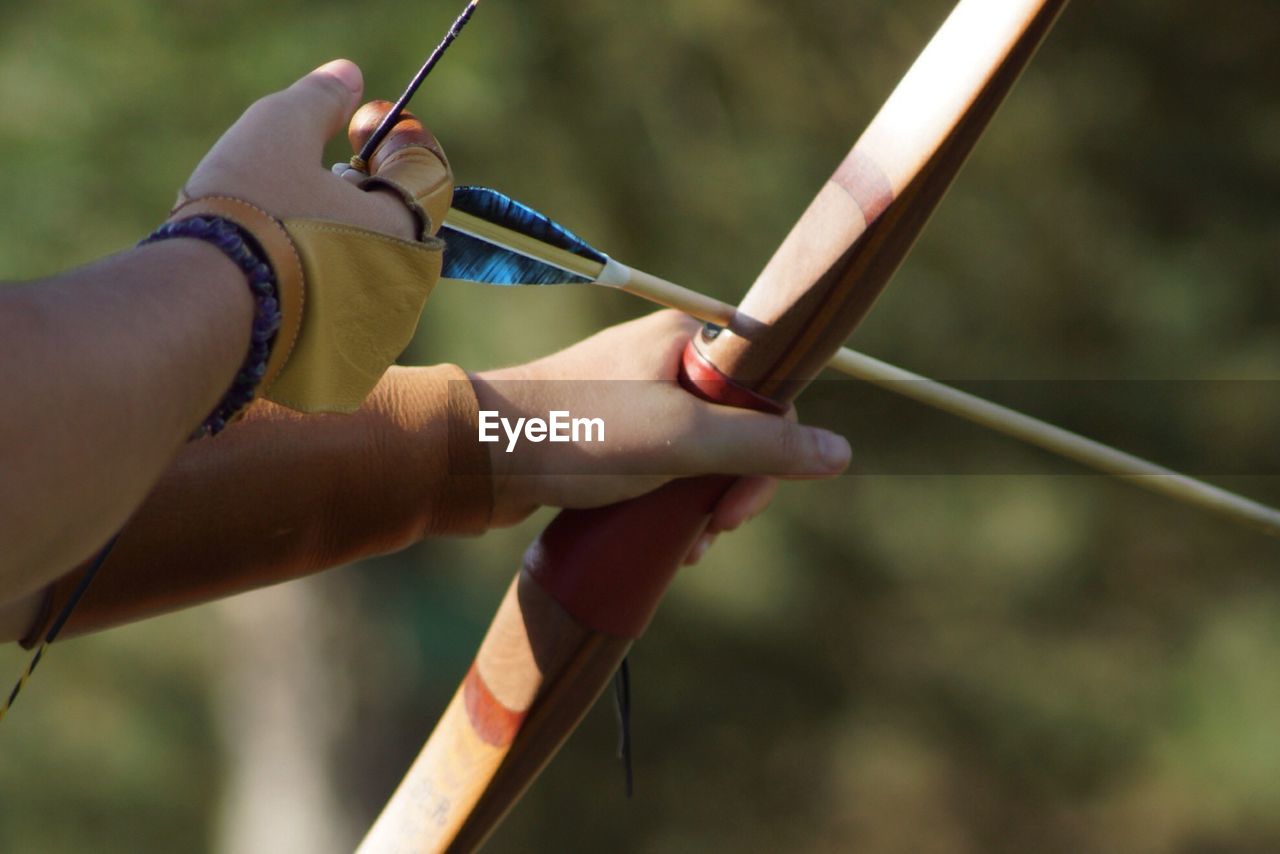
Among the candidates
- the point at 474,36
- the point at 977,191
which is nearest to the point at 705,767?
the point at 977,191

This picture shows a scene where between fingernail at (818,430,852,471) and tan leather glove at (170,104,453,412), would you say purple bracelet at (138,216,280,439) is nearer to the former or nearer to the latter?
tan leather glove at (170,104,453,412)

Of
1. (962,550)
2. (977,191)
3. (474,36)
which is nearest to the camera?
(474,36)

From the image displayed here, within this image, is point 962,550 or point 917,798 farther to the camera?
point 917,798

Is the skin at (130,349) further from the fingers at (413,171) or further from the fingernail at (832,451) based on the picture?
the fingernail at (832,451)

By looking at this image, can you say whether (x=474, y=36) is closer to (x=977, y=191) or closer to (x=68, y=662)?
(x=977, y=191)

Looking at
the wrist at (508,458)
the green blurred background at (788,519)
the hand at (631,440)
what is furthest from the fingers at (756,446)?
the green blurred background at (788,519)

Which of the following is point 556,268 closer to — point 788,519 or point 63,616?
point 63,616

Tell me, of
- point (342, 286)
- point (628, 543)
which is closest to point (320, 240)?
point (342, 286)
